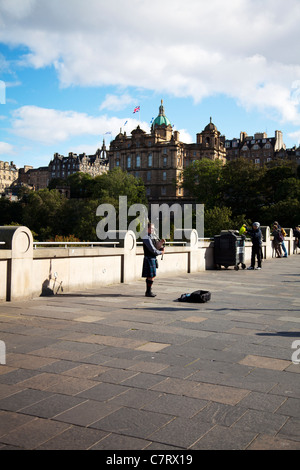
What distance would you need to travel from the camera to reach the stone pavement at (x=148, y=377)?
3.59 meters

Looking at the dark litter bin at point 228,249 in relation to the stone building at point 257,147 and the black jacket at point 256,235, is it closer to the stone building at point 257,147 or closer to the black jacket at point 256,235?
the black jacket at point 256,235

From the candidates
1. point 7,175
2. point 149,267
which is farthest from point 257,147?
point 149,267

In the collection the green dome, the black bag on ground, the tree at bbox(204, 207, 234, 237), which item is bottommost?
the black bag on ground

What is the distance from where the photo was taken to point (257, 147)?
150 meters

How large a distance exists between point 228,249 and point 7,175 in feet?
596

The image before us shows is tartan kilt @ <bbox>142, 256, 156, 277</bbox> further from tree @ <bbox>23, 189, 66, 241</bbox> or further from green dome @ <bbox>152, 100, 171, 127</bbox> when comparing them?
green dome @ <bbox>152, 100, 171, 127</bbox>

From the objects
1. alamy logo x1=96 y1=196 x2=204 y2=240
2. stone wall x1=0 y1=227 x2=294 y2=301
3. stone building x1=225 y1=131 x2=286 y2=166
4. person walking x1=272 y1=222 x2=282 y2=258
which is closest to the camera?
stone wall x1=0 y1=227 x2=294 y2=301

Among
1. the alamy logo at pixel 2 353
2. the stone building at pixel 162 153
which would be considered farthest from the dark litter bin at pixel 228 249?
the stone building at pixel 162 153

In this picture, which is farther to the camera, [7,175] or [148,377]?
[7,175]

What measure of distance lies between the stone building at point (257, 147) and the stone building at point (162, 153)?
1823 centimetres

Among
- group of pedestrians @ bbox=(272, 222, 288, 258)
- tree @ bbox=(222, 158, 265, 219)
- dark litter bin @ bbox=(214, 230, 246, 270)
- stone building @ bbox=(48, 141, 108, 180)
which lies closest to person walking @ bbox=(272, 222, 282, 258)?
group of pedestrians @ bbox=(272, 222, 288, 258)

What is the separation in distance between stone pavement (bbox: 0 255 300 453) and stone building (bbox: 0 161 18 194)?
6923 inches

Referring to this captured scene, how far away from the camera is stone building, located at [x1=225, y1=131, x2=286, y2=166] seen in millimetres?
146625

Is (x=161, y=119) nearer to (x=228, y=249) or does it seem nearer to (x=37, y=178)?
(x=37, y=178)
